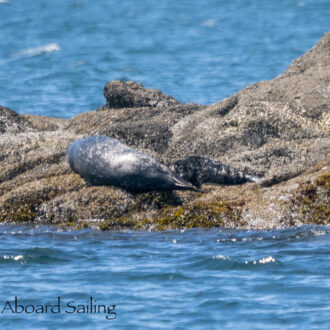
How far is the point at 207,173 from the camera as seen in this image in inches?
363

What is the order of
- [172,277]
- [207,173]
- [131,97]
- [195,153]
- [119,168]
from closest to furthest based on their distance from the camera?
[172,277], [119,168], [207,173], [195,153], [131,97]

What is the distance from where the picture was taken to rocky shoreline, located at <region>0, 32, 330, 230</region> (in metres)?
8.20

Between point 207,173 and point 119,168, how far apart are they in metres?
1.06

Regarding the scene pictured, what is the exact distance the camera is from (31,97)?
95.8 feet

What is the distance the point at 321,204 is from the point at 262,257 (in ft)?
4.42

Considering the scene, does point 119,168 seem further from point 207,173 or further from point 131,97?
point 131,97

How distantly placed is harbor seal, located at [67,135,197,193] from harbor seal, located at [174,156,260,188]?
0.40 m

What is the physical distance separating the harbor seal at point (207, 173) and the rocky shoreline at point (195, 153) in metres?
0.11

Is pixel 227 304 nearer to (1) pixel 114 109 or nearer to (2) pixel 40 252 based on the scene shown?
(2) pixel 40 252

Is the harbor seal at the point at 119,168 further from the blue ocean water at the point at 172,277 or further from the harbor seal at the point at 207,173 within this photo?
the blue ocean water at the point at 172,277

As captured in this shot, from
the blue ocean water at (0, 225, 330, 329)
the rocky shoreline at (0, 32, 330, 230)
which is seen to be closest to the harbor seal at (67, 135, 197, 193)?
the rocky shoreline at (0, 32, 330, 230)

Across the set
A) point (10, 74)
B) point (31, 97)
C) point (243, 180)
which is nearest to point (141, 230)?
point (243, 180)

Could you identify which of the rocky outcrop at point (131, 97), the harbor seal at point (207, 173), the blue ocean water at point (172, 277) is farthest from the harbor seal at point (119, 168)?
the rocky outcrop at point (131, 97)

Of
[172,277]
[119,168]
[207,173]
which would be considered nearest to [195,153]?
[207,173]
